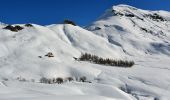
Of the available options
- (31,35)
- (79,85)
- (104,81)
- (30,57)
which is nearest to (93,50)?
(31,35)

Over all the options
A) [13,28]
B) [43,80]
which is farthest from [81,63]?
[13,28]

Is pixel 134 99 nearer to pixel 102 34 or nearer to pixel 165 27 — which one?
pixel 102 34

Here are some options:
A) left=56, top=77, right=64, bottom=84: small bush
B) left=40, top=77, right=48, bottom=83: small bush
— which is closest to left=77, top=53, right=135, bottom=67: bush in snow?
left=56, top=77, right=64, bottom=84: small bush

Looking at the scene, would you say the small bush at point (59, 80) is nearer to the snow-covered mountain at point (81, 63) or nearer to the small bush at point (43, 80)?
the snow-covered mountain at point (81, 63)

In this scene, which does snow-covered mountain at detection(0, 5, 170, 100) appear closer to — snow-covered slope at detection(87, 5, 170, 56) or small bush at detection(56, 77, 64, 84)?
snow-covered slope at detection(87, 5, 170, 56)

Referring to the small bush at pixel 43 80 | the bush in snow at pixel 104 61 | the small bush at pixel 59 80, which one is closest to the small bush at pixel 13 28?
the bush in snow at pixel 104 61

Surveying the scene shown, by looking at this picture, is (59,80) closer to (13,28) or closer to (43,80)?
(43,80)

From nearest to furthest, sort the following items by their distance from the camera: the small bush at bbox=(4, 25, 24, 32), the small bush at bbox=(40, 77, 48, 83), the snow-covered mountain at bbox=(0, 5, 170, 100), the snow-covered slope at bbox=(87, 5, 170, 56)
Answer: the snow-covered mountain at bbox=(0, 5, 170, 100)
the small bush at bbox=(40, 77, 48, 83)
the small bush at bbox=(4, 25, 24, 32)
the snow-covered slope at bbox=(87, 5, 170, 56)

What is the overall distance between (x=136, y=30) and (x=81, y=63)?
30.2 meters

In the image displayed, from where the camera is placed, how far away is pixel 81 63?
34.0m

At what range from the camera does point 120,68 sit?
3369 cm

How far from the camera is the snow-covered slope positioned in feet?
169

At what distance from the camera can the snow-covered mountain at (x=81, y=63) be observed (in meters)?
21.9

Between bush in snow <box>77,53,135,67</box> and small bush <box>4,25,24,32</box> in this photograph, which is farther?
small bush <box>4,25,24,32</box>
